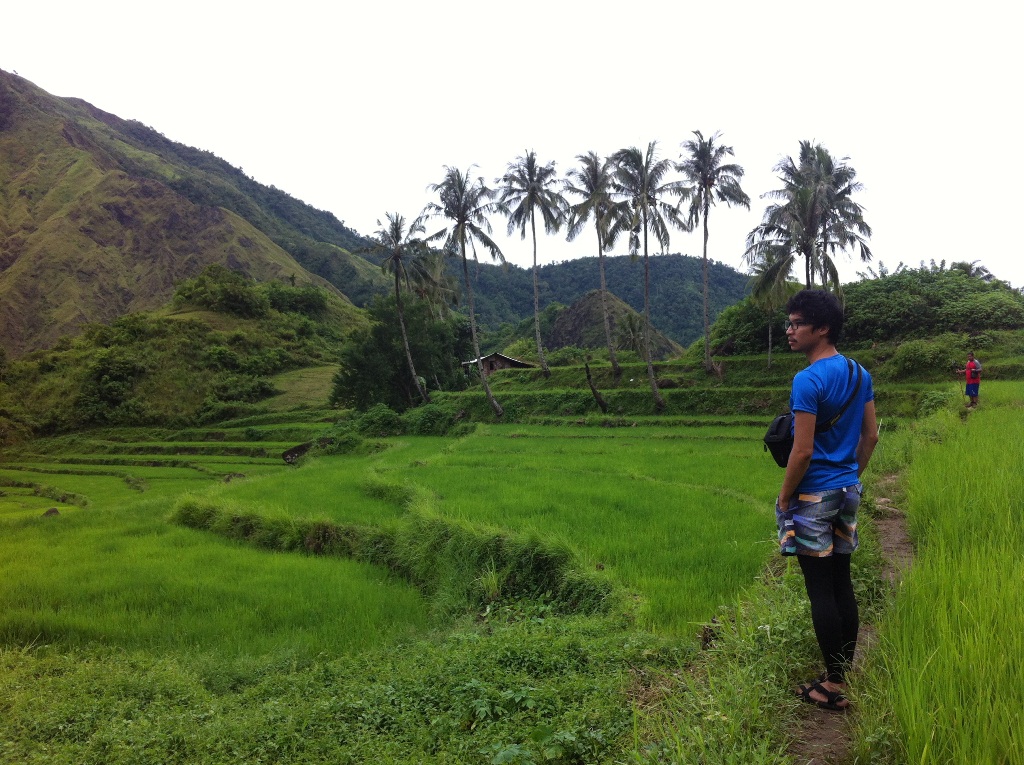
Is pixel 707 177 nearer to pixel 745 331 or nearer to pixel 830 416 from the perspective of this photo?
pixel 745 331

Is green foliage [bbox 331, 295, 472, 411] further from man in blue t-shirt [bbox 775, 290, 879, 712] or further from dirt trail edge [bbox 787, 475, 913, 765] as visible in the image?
man in blue t-shirt [bbox 775, 290, 879, 712]

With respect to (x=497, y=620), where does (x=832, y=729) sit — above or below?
above

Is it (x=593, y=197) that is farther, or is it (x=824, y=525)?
(x=593, y=197)

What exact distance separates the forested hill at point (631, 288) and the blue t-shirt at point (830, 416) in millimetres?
73580

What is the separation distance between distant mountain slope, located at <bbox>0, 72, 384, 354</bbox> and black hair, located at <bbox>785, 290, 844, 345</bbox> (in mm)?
72849

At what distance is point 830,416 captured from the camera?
2.60m

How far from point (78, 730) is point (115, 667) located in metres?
1.21

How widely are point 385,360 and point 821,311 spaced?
3244 cm

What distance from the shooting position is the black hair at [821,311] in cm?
269

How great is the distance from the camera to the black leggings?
100 inches

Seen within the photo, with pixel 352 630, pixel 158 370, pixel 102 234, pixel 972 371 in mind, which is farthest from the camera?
pixel 102 234

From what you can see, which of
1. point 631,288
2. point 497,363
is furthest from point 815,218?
point 631,288

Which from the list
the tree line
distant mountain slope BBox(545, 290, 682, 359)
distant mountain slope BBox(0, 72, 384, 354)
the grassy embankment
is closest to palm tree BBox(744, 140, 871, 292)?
the tree line

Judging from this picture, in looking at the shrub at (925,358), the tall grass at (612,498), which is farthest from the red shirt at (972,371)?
the shrub at (925,358)
